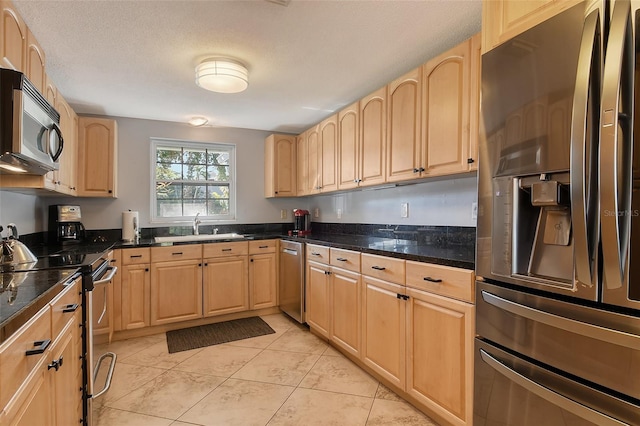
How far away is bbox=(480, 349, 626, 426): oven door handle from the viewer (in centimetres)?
102

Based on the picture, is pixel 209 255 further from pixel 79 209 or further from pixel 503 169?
pixel 503 169

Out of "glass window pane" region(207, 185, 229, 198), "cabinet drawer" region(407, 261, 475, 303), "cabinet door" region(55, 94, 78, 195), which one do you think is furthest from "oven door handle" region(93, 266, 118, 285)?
"glass window pane" region(207, 185, 229, 198)

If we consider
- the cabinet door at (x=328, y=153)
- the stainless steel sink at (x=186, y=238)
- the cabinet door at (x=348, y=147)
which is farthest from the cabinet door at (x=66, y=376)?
the cabinet door at (x=328, y=153)

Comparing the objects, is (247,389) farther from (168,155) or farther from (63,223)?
(168,155)

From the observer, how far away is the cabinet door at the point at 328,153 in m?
3.12

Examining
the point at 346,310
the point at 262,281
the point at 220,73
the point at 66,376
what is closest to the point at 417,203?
the point at 346,310

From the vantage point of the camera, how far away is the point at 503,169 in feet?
4.31

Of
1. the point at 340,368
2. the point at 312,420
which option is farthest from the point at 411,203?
the point at 312,420

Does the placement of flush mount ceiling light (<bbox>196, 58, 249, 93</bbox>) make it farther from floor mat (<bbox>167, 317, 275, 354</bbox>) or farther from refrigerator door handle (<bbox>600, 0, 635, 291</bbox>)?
floor mat (<bbox>167, 317, 275, 354</bbox>)

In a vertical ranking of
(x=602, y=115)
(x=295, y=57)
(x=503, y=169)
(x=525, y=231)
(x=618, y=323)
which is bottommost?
(x=618, y=323)

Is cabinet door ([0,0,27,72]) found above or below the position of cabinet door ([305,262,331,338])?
above

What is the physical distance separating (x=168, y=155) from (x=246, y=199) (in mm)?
1016

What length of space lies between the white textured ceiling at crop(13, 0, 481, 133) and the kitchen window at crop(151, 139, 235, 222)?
2.95 ft

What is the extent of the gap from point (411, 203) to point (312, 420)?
1.70m
